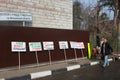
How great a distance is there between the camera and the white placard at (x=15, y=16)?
58.7 feet

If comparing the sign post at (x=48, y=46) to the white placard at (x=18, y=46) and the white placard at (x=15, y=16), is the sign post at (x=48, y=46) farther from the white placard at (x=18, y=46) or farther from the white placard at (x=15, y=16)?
the white placard at (x=15, y=16)

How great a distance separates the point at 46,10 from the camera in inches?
855

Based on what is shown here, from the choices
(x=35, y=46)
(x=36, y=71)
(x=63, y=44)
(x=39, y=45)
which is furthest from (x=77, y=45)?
(x=36, y=71)

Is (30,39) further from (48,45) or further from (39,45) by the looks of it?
(48,45)

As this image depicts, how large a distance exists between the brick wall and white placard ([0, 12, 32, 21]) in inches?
11.5

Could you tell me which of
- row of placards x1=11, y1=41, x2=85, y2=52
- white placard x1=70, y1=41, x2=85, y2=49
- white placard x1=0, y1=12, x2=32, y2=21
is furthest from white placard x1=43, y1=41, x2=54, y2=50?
white placard x1=70, y1=41, x2=85, y2=49

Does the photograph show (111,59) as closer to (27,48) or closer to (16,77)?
(27,48)

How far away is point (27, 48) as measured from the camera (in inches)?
662

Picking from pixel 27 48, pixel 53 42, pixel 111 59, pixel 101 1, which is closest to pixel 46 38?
pixel 53 42

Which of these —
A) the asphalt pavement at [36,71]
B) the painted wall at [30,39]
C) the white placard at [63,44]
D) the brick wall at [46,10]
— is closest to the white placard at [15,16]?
the brick wall at [46,10]

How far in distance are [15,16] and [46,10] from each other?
3.58 metres

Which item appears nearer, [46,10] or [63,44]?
[63,44]

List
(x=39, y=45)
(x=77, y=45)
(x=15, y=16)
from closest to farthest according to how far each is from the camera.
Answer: (x=39, y=45), (x=15, y=16), (x=77, y=45)

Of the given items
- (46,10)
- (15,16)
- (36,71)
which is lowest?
(36,71)
